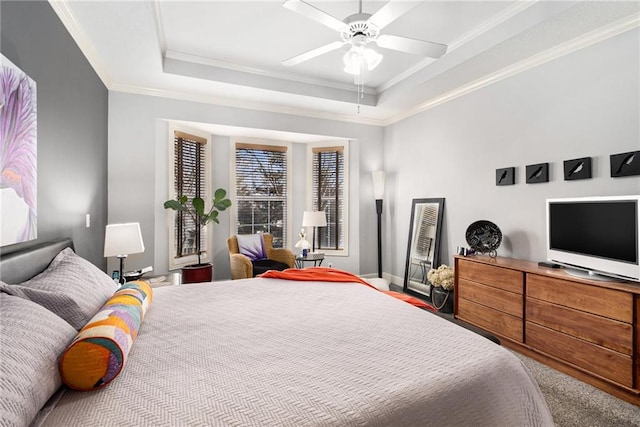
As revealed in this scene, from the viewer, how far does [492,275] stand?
114 inches

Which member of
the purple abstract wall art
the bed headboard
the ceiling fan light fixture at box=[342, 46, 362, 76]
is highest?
the ceiling fan light fixture at box=[342, 46, 362, 76]

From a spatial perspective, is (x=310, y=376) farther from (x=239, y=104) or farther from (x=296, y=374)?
(x=239, y=104)

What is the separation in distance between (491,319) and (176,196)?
3834 mm

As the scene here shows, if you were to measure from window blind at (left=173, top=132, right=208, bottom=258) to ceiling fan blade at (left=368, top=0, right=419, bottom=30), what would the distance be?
2.97m

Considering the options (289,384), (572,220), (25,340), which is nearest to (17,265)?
(25,340)

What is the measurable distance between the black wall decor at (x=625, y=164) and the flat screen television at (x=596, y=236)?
34cm

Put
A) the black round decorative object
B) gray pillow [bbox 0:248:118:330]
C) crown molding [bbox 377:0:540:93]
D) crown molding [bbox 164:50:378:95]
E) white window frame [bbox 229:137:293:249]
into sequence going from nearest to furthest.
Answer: gray pillow [bbox 0:248:118:330]
crown molding [bbox 377:0:540:93]
the black round decorative object
crown molding [bbox 164:50:378:95]
white window frame [bbox 229:137:293:249]

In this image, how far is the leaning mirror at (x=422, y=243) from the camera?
13.5 feet

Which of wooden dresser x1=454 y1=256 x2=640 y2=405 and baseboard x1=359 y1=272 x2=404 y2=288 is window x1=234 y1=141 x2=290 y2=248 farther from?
wooden dresser x1=454 y1=256 x2=640 y2=405

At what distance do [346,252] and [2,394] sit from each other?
442 cm

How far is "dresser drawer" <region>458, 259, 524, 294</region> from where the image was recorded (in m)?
2.67

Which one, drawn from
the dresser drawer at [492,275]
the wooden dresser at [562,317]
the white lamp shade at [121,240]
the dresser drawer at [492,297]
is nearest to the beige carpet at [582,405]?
the wooden dresser at [562,317]

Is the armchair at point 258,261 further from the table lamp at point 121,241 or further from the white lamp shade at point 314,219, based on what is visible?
the table lamp at point 121,241

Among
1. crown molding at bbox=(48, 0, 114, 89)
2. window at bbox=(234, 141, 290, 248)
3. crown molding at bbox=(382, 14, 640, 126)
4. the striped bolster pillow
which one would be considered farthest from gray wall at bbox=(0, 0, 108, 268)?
crown molding at bbox=(382, 14, 640, 126)
